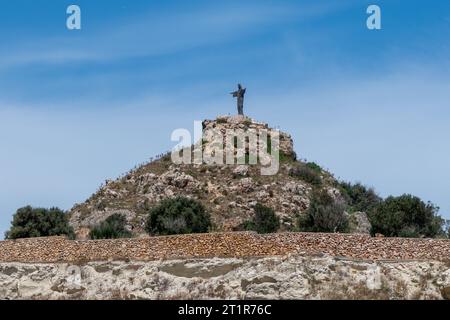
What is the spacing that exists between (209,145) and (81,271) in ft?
101

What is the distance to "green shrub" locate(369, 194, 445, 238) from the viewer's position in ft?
130

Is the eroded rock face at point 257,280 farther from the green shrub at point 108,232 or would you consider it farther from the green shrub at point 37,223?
the green shrub at point 37,223

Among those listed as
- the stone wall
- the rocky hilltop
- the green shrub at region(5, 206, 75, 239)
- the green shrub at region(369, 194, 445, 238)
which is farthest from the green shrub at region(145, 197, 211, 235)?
the stone wall

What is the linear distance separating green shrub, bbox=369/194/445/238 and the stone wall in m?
13.3

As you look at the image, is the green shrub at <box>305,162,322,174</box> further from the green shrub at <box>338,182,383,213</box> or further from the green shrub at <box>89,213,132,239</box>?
the green shrub at <box>89,213,132,239</box>

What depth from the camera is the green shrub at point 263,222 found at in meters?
42.2

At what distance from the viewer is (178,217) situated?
1602 inches

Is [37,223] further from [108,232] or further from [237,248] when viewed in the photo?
[237,248]

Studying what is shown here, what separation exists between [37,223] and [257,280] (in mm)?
21075

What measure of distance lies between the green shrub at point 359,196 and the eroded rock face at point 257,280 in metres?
32.9

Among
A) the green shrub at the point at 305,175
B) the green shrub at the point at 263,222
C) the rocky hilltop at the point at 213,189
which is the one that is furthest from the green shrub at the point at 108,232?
the green shrub at the point at 305,175

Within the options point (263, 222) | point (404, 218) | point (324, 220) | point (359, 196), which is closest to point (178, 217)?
point (263, 222)
